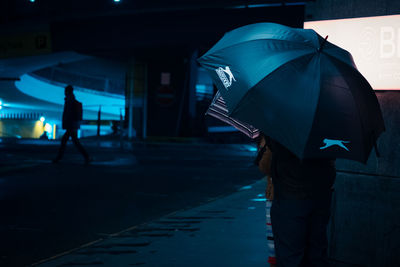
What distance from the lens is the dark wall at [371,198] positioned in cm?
420

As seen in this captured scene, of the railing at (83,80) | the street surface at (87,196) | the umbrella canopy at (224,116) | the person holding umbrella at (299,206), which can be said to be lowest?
the street surface at (87,196)

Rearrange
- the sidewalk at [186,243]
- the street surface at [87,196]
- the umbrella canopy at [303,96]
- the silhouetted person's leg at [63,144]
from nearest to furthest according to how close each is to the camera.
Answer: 1. the umbrella canopy at [303,96]
2. the sidewalk at [186,243]
3. the street surface at [87,196]
4. the silhouetted person's leg at [63,144]

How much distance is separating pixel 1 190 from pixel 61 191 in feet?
3.21

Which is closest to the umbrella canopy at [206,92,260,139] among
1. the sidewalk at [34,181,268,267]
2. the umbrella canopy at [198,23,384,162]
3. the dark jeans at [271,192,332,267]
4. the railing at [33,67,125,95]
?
the umbrella canopy at [198,23,384,162]

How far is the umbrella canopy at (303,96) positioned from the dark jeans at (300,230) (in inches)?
12.5

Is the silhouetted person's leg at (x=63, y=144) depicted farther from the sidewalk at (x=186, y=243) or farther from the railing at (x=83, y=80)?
the railing at (x=83, y=80)

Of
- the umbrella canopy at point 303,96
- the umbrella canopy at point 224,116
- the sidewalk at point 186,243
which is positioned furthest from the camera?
the sidewalk at point 186,243

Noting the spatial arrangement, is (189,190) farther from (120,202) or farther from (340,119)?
(340,119)

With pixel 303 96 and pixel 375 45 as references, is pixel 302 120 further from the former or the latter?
pixel 375 45

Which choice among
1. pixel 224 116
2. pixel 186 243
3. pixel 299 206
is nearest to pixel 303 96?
pixel 299 206

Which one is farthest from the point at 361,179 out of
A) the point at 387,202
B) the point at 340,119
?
the point at 340,119

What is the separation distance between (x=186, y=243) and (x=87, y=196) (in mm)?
3597

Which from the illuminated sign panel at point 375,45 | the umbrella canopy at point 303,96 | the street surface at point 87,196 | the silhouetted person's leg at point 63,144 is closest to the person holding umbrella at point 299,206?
the umbrella canopy at point 303,96

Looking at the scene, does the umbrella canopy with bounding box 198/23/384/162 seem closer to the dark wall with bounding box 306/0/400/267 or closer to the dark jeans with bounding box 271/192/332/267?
the dark jeans with bounding box 271/192/332/267
